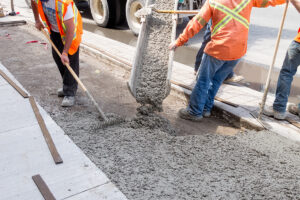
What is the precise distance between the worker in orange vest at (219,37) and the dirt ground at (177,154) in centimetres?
55

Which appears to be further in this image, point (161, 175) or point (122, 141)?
point (122, 141)

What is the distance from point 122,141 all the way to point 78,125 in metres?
0.69

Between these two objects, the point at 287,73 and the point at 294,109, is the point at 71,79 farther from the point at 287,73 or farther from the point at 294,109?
the point at 294,109

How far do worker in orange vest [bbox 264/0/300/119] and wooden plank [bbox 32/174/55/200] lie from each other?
2945 millimetres

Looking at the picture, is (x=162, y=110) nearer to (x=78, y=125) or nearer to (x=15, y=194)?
(x=78, y=125)

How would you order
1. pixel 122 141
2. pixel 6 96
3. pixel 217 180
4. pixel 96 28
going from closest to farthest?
1. pixel 217 180
2. pixel 122 141
3. pixel 6 96
4. pixel 96 28

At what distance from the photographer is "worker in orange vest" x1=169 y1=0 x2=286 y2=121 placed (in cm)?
317

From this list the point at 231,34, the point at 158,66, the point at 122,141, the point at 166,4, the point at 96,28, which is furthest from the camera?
the point at 96,28

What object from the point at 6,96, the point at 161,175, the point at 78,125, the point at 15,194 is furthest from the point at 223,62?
the point at 6,96

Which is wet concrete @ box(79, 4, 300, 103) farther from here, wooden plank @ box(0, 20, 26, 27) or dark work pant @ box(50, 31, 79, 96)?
dark work pant @ box(50, 31, 79, 96)

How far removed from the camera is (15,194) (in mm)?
2262

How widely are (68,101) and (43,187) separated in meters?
1.88

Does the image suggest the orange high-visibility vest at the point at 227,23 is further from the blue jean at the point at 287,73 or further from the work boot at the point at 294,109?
the work boot at the point at 294,109

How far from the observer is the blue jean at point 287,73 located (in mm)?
3440
